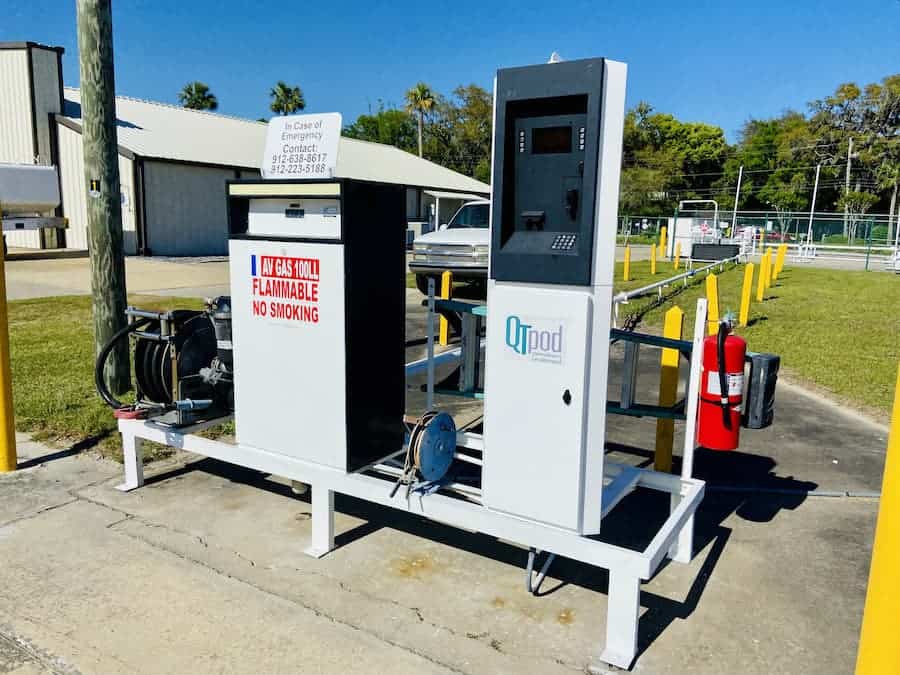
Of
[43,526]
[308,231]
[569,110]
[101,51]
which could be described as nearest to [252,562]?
[43,526]

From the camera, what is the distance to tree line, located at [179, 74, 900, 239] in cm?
5956

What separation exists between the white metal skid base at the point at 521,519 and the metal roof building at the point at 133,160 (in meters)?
20.8

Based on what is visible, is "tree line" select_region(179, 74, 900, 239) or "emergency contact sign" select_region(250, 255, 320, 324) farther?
"tree line" select_region(179, 74, 900, 239)

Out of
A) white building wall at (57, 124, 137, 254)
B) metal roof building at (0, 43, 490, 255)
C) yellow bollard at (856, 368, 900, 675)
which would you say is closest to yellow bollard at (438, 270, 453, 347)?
yellow bollard at (856, 368, 900, 675)

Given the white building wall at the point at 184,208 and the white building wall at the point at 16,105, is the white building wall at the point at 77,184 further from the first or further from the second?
the white building wall at the point at 16,105

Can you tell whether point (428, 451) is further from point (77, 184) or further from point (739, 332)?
point (77, 184)

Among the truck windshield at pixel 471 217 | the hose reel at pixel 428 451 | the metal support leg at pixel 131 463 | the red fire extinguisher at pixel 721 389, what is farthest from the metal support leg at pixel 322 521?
the truck windshield at pixel 471 217

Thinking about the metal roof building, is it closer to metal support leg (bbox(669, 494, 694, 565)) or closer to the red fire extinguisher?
the red fire extinguisher

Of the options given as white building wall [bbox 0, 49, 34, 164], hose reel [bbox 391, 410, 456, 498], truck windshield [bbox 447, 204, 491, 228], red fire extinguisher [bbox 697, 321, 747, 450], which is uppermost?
white building wall [bbox 0, 49, 34, 164]

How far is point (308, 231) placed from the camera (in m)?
3.80

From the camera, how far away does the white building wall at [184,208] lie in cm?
2486

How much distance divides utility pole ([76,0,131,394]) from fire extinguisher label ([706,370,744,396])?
482 centimetres

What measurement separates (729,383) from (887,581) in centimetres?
186

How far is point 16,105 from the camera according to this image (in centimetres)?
2488
